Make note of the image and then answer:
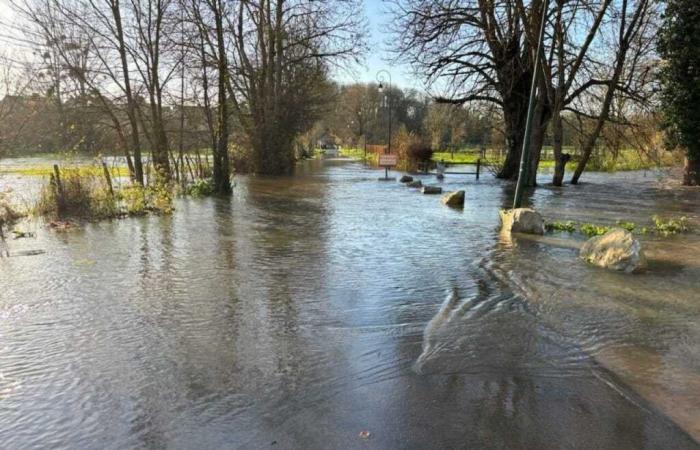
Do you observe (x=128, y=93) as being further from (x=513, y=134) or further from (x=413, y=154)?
(x=413, y=154)

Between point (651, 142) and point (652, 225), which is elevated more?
point (651, 142)

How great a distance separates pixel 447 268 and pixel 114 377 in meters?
5.36

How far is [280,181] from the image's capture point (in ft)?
87.0

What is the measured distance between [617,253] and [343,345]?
547 centimetres

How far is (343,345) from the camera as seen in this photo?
17.2 ft

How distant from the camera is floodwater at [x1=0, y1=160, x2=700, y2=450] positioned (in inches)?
147

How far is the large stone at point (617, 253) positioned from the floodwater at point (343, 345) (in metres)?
0.25

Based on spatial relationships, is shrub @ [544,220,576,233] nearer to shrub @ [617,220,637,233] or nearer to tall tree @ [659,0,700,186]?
shrub @ [617,220,637,233]

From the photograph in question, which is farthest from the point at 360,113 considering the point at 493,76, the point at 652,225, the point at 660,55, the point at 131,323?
the point at 131,323

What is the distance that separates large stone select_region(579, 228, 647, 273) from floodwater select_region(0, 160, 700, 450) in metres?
0.25

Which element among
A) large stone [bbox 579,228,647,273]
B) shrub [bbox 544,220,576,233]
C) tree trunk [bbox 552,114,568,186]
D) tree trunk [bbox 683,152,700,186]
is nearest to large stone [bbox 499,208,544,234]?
shrub [bbox 544,220,576,233]

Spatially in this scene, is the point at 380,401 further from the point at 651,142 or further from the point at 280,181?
the point at 651,142

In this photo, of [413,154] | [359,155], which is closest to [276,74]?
[413,154]

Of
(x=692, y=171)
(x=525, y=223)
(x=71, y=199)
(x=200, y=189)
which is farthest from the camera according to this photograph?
(x=692, y=171)
